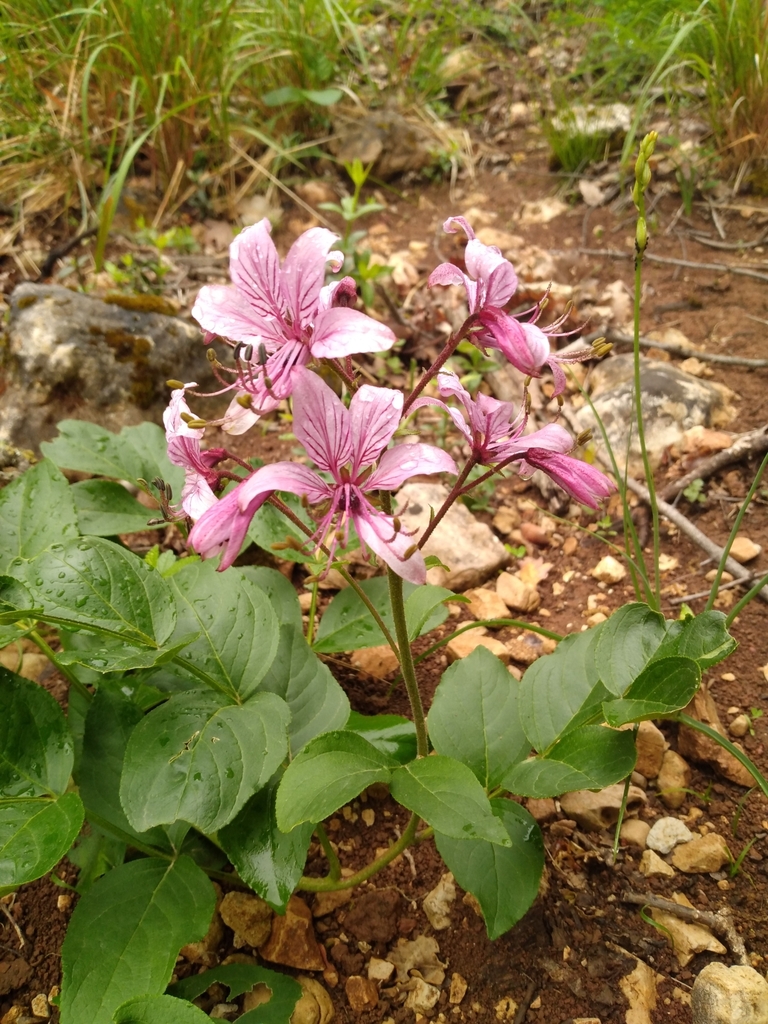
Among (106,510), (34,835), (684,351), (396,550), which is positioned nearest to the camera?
(396,550)

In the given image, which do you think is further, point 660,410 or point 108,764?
point 660,410

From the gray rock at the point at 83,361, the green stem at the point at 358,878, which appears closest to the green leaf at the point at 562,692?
the green stem at the point at 358,878

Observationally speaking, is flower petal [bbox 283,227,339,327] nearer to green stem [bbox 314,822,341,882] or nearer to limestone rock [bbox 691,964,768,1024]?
green stem [bbox 314,822,341,882]

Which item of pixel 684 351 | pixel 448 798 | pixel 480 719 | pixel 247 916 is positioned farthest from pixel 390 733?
pixel 684 351

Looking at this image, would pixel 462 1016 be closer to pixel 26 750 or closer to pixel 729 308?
pixel 26 750

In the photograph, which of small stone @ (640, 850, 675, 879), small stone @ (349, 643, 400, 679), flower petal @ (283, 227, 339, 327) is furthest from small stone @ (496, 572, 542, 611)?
flower petal @ (283, 227, 339, 327)

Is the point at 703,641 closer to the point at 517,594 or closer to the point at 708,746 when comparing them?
the point at 708,746
